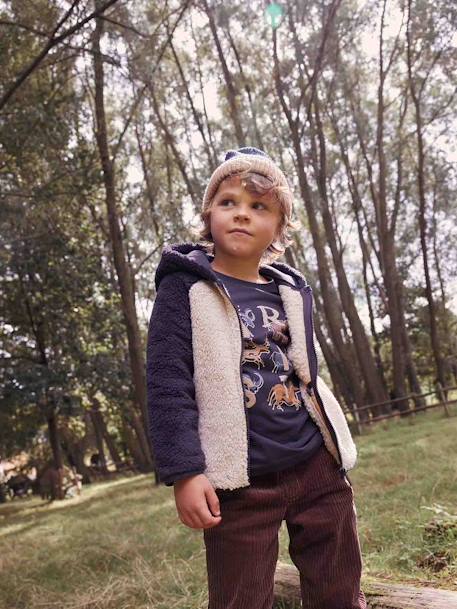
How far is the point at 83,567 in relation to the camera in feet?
13.2

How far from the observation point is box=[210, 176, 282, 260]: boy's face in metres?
1.73

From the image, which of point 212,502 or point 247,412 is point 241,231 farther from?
point 212,502

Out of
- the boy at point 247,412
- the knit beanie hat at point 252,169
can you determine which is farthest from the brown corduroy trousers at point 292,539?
the knit beanie hat at point 252,169

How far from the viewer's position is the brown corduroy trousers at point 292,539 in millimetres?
1492

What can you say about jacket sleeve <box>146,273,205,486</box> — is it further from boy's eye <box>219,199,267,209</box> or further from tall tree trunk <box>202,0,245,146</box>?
tall tree trunk <box>202,0,245,146</box>

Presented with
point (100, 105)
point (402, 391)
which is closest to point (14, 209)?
point (100, 105)

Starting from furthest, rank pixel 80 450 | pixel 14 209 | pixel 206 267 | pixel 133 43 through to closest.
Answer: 1. pixel 80 450
2. pixel 133 43
3. pixel 14 209
4. pixel 206 267

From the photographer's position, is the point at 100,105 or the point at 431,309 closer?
the point at 100,105

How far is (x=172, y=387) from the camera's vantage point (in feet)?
4.96

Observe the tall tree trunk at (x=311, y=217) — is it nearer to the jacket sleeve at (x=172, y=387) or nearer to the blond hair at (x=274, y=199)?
the blond hair at (x=274, y=199)

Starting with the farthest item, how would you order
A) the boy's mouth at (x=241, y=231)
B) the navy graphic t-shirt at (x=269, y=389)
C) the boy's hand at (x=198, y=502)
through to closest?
the boy's mouth at (x=241, y=231)
the navy graphic t-shirt at (x=269, y=389)
the boy's hand at (x=198, y=502)

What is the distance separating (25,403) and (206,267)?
9.76 meters

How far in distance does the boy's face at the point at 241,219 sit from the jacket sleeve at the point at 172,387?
201 mm

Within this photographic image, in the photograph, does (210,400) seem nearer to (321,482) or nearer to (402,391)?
(321,482)
